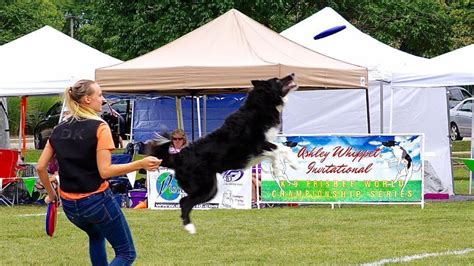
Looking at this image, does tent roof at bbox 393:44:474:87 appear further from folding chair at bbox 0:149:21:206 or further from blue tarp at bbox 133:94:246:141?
folding chair at bbox 0:149:21:206

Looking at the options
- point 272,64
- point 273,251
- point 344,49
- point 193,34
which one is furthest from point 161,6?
point 273,251

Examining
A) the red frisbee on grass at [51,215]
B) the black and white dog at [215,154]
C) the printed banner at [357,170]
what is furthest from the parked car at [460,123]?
the red frisbee on grass at [51,215]

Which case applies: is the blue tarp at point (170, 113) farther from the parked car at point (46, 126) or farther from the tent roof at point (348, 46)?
the parked car at point (46, 126)

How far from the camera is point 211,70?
1359 centimetres

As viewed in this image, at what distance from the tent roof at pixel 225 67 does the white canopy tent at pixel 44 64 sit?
2.04 meters

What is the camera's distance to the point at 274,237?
10391 mm

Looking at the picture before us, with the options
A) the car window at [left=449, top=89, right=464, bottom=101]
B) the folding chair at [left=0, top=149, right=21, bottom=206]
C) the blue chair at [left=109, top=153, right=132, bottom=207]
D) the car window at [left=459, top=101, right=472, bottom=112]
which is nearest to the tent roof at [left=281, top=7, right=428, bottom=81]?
the blue chair at [left=109, top=153, right=132, bottom=207]

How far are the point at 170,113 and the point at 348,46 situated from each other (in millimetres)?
4852

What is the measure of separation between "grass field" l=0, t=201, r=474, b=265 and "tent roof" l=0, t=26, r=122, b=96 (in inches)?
112

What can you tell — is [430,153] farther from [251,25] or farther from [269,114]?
[269,114]

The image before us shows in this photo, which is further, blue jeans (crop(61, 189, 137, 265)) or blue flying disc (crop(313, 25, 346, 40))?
blue flying disc (crop(313, 25, 346, 40))

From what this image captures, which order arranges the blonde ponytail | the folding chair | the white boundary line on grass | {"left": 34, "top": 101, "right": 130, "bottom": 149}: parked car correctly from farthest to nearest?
{"left": 34, "top": 101, "right": 130, "bottom": 149}: parked car
the folding chair
the white boundary line on grass
the blonde ponytail

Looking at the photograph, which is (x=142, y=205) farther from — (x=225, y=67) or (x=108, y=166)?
(x=108, y=166)

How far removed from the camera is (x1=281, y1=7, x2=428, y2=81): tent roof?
654 inches
